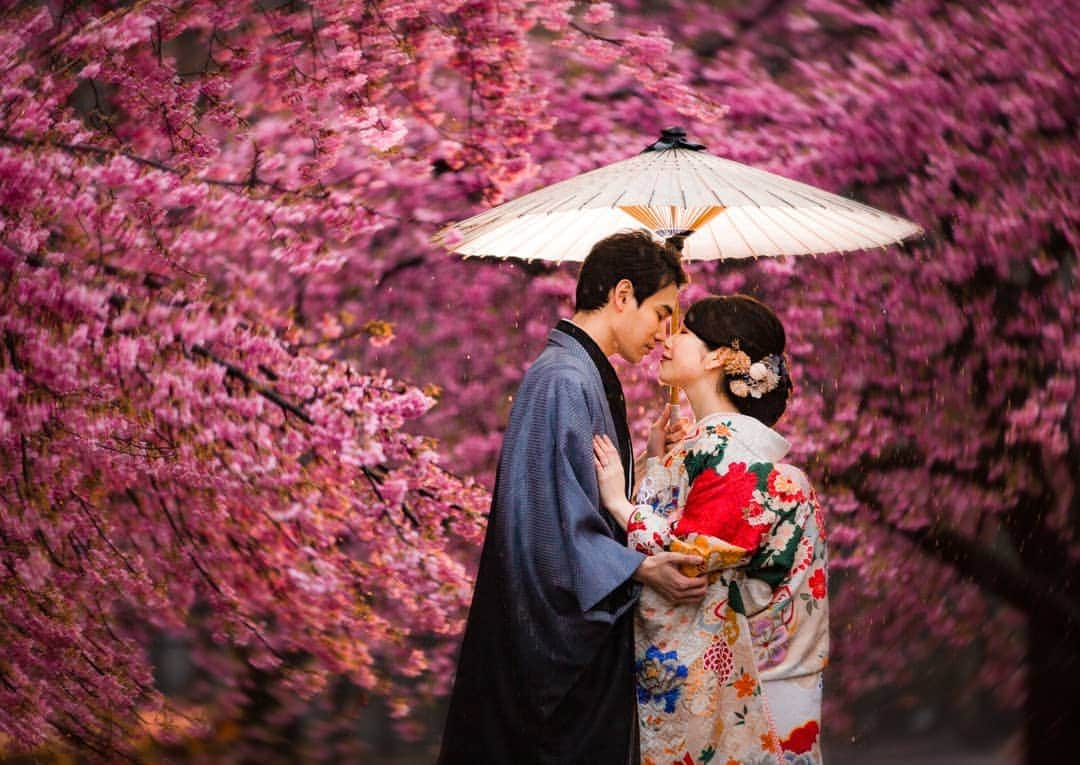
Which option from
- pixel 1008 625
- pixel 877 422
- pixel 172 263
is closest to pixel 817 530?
pixel 877 422

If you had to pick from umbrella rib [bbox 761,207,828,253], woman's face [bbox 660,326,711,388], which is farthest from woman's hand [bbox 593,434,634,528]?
umbrella rib [bbox 761,207,828,253]

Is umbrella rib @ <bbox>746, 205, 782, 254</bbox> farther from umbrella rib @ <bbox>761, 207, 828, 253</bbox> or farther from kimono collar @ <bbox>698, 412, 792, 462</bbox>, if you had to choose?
kimono collar @ <bbox>698, 412, 792, 462</bbox>

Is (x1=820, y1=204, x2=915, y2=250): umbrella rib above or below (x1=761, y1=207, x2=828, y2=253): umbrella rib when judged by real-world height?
above

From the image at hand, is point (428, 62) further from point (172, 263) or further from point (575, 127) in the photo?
point (172, 263)

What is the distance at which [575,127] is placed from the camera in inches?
Result: 217

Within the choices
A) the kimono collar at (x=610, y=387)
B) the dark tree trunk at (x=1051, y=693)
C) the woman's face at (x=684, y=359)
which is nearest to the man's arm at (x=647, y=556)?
the kimono collar at (x=610, y=387)

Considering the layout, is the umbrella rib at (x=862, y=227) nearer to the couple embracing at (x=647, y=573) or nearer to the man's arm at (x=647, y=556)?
the couple embracing at (x=647, y=573)

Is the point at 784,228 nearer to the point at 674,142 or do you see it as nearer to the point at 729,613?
the point at 674,142

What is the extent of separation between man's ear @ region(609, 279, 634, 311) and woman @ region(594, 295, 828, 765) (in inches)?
6.1

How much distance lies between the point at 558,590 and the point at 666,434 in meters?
0.74

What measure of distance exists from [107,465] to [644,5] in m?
3.13

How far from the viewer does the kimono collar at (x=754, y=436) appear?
3.04 m

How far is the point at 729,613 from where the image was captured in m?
3.08

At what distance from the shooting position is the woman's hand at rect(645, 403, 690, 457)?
3523mm
